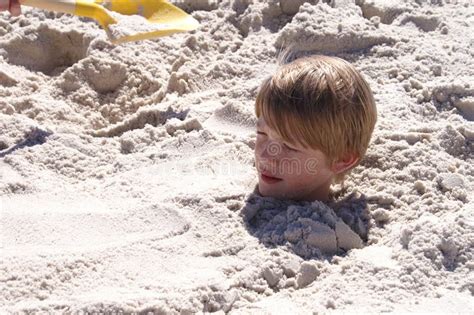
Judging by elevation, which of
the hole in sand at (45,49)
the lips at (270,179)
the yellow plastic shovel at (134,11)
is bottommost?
the hole in sand at (45,49)

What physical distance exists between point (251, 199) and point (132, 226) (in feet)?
0.99

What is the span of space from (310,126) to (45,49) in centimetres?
121

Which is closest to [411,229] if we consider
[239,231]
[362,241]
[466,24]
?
[362,241]

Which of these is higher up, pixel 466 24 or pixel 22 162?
pixel 466 24

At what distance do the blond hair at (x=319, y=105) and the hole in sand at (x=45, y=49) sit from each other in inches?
39.8

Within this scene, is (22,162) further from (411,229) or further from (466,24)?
(466,24)

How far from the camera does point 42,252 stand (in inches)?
71.7

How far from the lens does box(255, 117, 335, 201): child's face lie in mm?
2070

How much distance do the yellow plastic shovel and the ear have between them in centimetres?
87

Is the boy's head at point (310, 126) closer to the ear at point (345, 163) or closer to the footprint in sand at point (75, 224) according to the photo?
the ear at point (345, 163)

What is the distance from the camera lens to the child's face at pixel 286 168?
2.07 metres

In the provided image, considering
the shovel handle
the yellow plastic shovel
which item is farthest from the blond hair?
the shovel handle

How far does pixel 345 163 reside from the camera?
6.95 feet

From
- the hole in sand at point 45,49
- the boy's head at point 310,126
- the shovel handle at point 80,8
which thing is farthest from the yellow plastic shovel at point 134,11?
the boy's head at point 310,126
